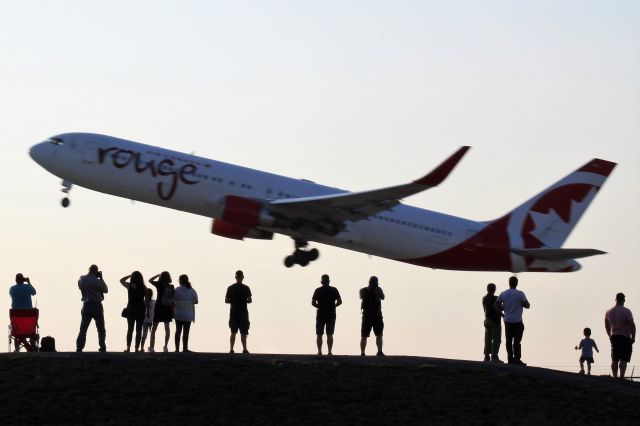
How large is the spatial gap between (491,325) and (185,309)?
8244 mm

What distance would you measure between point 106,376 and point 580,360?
48.4ft

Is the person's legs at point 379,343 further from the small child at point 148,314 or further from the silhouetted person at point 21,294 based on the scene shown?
the silhouetted person at point 21,294

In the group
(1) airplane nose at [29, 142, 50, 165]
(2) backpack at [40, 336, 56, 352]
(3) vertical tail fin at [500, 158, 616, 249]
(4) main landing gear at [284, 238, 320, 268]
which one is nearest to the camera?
(2) backpack at [40, 336, 56, 352]

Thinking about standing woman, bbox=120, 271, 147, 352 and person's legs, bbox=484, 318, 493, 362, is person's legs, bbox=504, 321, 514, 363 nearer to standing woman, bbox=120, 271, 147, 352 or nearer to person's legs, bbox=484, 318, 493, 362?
person's legs, bbox=484, 318, 493, 362

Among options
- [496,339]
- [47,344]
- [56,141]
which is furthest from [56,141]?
[496,339]

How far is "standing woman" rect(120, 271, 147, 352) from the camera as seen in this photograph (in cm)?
3253

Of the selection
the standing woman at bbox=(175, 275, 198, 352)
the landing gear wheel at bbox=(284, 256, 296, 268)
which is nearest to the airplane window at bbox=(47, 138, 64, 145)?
the landing gear wheel at bbox=(284, 256, 296, 268)

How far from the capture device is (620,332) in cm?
3247

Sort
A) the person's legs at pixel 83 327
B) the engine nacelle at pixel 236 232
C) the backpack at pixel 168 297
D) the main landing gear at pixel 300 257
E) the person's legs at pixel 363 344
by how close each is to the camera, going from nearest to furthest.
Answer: the person's legs at pixel 83 327 → the backpack at pixel 168 297 → the person's legs at pixel 363 344 → the engine nacelle at pixel 236 232 → the main landing gear at pixel 300 257

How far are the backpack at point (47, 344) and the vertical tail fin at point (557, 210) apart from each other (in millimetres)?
22686

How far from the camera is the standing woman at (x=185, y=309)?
3259 cm

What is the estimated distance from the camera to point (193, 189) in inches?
1763

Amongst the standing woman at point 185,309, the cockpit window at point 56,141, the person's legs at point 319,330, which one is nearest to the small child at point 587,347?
the person's legs at point 319,330

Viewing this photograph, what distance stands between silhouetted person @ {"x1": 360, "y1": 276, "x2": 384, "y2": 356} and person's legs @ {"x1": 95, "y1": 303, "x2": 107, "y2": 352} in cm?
695
